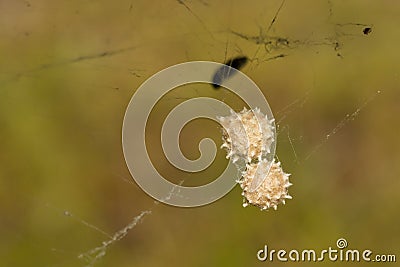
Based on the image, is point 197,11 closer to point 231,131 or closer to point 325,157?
point 231,131

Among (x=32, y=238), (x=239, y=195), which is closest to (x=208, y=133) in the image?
(x=239, y=195)

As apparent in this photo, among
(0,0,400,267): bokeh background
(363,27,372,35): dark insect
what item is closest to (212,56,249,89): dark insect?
(0,0,400,267): bokeh background

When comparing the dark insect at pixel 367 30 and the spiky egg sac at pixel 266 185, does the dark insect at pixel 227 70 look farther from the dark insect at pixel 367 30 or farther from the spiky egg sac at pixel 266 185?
the dark insect at pixel 367 30

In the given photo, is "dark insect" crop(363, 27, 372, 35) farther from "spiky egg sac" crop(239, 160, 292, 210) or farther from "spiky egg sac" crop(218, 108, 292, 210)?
"spiky egg sac" crop(239, 160, 292, 210)

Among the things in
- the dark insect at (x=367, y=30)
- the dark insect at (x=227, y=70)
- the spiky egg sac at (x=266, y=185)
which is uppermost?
the dark insect at (x=367, y=30)

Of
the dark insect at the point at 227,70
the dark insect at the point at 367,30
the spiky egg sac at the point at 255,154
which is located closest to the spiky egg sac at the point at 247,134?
the spiky egg sac at the point at 255,154

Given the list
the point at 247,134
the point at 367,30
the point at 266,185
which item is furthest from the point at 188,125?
the point at 367,30
